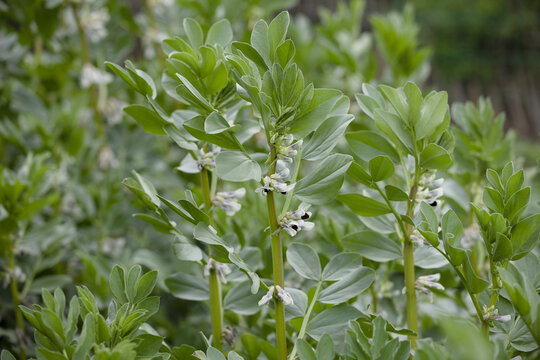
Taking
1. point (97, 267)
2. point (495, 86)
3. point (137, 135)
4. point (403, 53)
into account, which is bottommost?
point (495, 86)

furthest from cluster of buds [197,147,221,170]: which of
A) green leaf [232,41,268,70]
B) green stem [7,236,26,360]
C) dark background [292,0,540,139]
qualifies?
dark background [292,0,540,139]

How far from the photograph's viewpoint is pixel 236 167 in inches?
17.4

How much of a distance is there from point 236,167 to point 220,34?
0.18 meters

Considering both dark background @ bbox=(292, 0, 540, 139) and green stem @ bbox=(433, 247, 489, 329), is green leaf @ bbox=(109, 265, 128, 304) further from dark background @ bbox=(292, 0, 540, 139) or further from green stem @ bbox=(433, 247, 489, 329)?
dark background @ bbox=(292, 0, 540, 139)

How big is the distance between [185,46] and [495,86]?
174 inches

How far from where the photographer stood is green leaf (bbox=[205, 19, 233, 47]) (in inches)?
21.7

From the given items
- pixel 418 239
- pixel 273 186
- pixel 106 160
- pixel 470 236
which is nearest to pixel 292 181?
pixel 273 186

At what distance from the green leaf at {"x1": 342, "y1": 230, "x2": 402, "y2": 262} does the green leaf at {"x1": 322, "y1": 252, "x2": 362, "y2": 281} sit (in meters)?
0.01

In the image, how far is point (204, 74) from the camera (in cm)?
48

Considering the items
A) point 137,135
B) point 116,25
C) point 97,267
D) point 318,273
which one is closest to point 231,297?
point 318,273

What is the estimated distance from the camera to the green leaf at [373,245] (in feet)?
1.72

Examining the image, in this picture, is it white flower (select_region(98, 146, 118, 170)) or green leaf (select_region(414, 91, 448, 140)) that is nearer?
green leaf (select_region(414, 91, 448, 140))

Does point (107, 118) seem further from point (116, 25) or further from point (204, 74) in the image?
point (204, 74)

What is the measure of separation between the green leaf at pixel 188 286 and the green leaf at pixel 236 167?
7.6 inches
